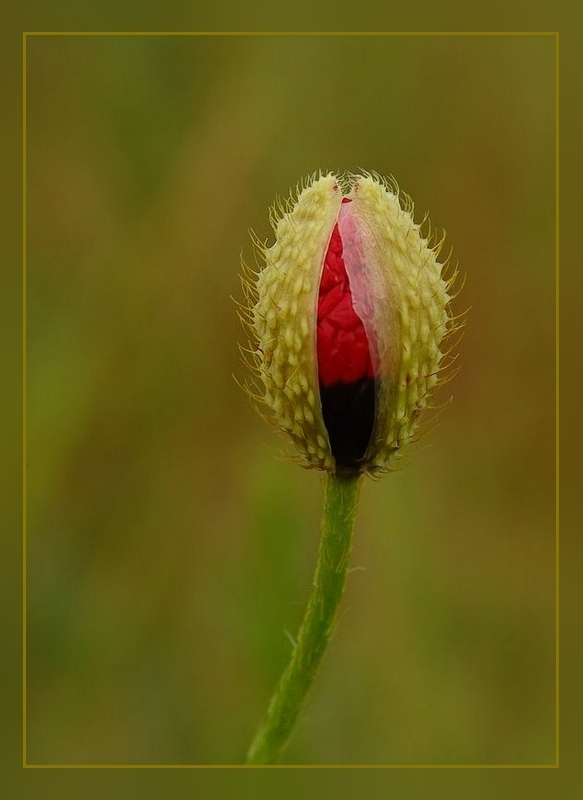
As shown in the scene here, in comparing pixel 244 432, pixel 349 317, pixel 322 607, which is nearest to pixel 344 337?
pixel 349 317

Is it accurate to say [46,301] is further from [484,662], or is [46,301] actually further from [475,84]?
[484,662]

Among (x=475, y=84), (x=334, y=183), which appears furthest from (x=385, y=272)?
(x=475, y=84)

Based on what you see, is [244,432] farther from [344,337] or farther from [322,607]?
[344,337]

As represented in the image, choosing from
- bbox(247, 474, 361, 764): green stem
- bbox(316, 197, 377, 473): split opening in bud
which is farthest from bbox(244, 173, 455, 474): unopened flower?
bbox(247, 474, 361, 764): green stem

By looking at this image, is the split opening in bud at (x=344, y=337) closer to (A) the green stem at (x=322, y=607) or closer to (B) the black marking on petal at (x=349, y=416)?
(B) the black marking on petal at (x=349, y=416)

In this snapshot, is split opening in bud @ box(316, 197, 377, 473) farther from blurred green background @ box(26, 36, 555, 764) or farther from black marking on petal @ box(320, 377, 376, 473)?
blurred green background @ box(26, 36, 555, 764)

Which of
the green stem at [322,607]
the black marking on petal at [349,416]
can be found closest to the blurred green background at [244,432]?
the green stem at [322,607]

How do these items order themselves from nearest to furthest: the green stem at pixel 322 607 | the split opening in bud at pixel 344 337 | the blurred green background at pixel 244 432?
the split opening in bud at pixel 344 337 → the green stem at pixel 322 607 → the blurred green background at pixel 244 432
